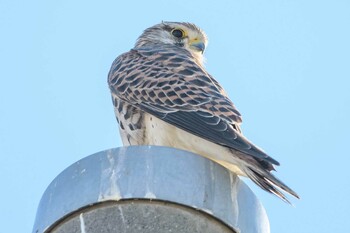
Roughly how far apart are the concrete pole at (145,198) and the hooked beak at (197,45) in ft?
11.7

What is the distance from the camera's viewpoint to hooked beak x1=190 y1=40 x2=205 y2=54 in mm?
6930

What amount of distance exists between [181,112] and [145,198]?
5.80 feet

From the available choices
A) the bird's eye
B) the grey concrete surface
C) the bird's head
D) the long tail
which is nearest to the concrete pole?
the grey concrete surface

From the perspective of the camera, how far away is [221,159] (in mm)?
4523

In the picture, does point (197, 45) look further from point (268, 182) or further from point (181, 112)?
point (268, 182)

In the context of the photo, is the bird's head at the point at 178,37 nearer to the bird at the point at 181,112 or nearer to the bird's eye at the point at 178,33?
the bird's eye at the point at 178,33

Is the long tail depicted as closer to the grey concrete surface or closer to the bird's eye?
the grey concrete surface

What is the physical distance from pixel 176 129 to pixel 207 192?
164 cm

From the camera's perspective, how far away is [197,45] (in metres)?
6.95

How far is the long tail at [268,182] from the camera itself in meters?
3.90

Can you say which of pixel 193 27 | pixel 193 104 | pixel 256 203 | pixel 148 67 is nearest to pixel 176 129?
pixel 193 104

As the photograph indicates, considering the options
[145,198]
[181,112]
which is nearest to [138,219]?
[145,198]

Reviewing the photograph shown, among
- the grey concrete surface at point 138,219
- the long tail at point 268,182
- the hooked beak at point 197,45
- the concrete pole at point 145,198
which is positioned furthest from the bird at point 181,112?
the grey concrete surface at point 138,219

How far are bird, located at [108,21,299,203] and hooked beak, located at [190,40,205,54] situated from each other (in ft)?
2.36
